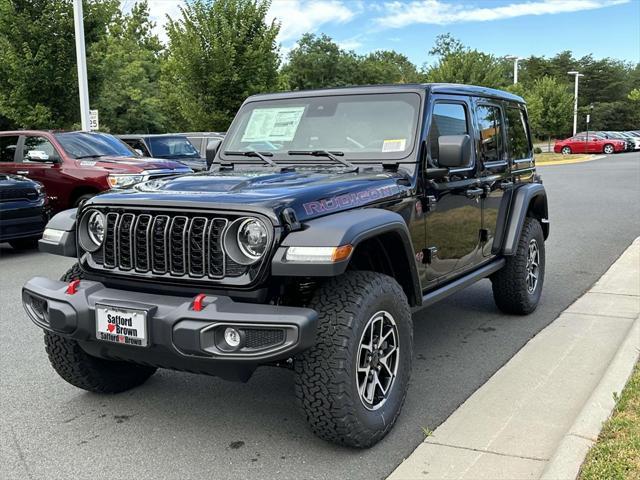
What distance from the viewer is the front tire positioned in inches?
122

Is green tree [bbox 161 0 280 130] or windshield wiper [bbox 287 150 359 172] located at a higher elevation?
green tree [bbox 161 0 280 130]

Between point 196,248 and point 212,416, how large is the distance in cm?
116

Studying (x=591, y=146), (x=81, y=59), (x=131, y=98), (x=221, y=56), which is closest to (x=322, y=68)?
(x=591, y=146)

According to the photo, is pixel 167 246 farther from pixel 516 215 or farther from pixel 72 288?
pixel 516 215

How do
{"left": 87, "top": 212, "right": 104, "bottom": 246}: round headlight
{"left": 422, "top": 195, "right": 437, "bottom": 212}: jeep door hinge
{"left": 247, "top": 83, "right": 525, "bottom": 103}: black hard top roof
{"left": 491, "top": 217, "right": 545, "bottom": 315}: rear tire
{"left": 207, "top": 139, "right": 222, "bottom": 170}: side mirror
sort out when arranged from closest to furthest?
{"left": 87, "top": 212, "right": 104, "bottom": 246}: round headlight, {"left": 422, "top": 195, "right": 437, "bottom": 212}: jeep door hinge, {"left": 247, "top": 83, "right": 525, "bottom": 103}: black hard top roof, {"left": 207, "top": 139, "right": 222, "bottom": 170}: side mirror, {"left": 491, "top": 217, "right": 545, "bottom": 315}: rear tire

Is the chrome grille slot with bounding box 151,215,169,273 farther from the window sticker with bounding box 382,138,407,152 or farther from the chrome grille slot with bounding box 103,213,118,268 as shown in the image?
the window sticker with bounding box 382,138,407,152

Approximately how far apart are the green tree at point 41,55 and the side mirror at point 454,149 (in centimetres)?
1558

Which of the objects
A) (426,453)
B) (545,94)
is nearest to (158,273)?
(426,453)

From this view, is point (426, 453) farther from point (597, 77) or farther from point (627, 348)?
point (597, 77)

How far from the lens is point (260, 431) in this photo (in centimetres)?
365

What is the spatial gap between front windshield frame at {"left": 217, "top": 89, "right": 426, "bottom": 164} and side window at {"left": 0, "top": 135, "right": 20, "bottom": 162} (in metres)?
7.47

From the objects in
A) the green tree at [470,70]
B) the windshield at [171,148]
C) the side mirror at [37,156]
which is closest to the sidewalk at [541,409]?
the side mirror at [37,156]

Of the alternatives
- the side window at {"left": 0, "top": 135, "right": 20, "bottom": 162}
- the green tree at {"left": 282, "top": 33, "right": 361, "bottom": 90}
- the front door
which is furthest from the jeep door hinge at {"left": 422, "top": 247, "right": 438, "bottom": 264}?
the green tree at {"left": 282, "top": 33, "right": 361, "bottom": 90}

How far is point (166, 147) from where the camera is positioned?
1509 cm
